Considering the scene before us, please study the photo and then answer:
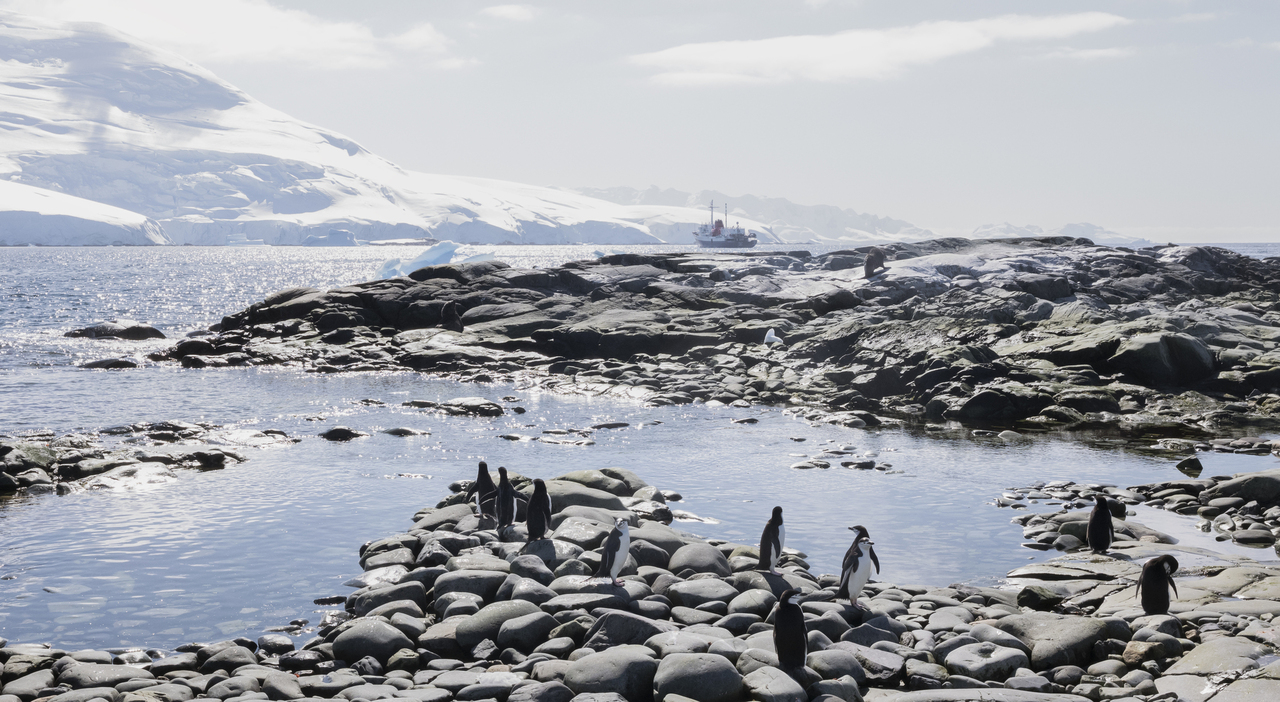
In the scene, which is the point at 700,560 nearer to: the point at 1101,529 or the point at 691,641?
the point at 691,641

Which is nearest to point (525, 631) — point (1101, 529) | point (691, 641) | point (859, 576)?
point (691, 641)

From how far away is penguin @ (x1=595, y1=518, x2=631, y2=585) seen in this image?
9.34 meters

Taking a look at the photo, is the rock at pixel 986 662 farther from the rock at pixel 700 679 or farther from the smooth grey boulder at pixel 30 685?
the smooth grey boulder at pixel 30 685

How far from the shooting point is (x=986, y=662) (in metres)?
7.15

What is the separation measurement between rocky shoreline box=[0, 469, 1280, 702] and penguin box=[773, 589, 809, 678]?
0.30 feet

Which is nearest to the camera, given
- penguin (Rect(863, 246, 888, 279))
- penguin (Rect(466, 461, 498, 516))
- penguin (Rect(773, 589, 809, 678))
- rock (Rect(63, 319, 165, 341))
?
penguin (Rect(773, 589, 809, 678))

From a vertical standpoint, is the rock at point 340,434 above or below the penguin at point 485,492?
below

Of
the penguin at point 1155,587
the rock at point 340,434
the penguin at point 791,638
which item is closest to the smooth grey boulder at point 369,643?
the penguin at point 791,638

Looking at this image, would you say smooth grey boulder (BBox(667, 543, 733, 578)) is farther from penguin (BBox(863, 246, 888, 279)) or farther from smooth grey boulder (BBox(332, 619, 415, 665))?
penguin (BBox(863, 246, 888, 279))

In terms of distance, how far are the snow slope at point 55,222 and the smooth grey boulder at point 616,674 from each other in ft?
662

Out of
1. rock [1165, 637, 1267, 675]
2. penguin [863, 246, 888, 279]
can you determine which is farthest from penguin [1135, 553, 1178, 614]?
penguin [863, 246, 888, 279]

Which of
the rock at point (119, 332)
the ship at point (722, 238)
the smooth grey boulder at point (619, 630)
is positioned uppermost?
the ship at point (722, 238)

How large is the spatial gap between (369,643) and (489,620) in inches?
43.9

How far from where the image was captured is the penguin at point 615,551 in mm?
9342
